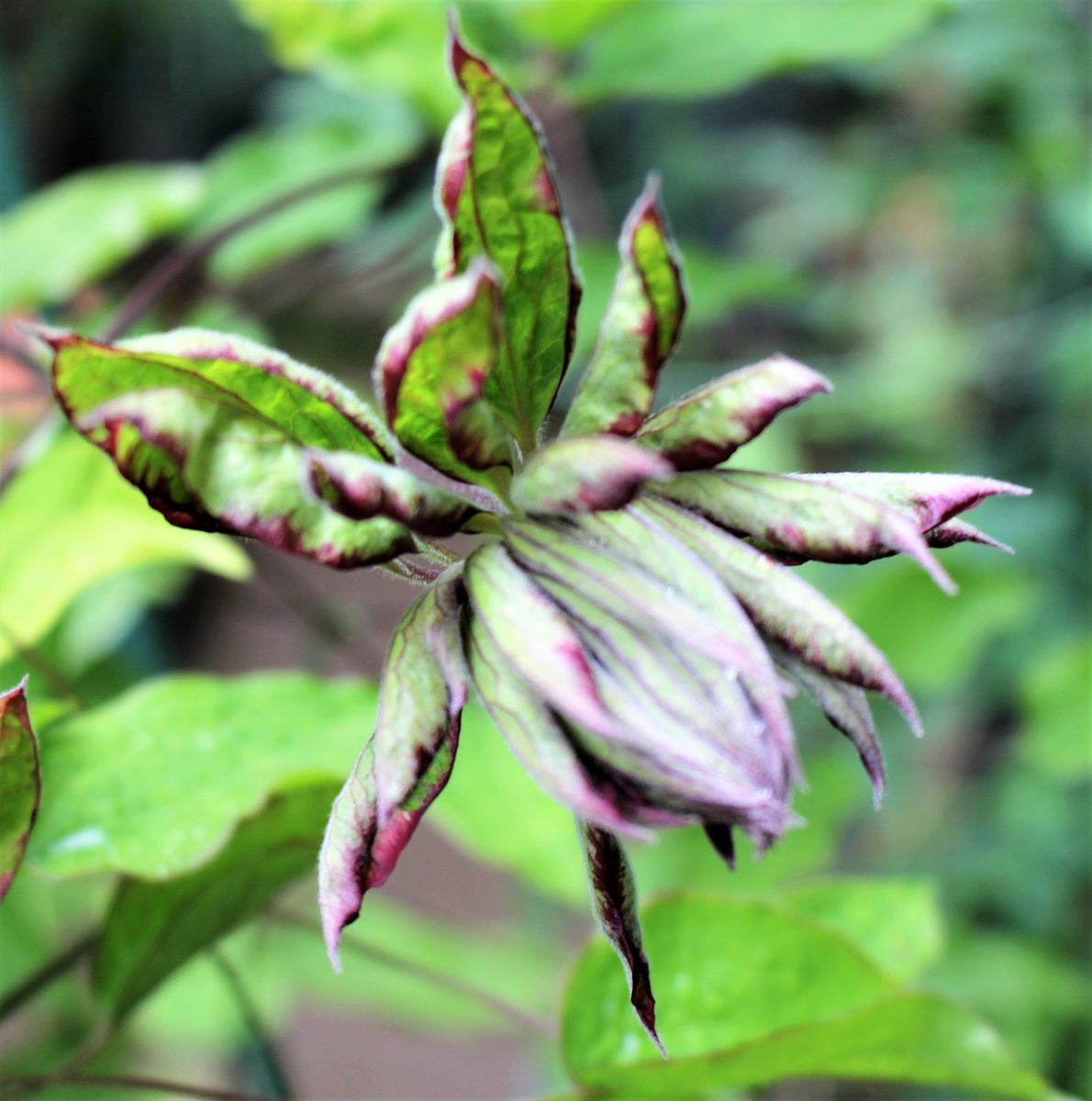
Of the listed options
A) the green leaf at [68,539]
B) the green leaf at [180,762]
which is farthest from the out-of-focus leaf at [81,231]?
the green leaf at [180,762]

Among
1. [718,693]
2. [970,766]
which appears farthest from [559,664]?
[970,766]

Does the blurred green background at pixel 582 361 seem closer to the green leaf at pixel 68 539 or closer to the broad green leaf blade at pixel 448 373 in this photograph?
the green leaf at pixel 68 539

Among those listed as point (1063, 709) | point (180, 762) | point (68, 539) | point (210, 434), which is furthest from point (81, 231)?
point (1063, 709)

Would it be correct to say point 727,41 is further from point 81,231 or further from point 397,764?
point 397,764

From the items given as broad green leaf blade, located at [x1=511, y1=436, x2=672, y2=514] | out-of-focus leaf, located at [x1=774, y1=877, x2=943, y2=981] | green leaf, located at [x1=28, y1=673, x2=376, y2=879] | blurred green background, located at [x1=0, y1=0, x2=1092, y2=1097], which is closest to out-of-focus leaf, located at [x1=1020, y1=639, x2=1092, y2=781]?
blurred green background, located at [x1=0, y1=0, x2=1092, y2=1097]

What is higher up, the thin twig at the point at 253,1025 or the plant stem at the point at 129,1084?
the plant stem at the point at 129,1084

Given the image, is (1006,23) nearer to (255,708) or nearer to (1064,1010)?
(1064,1010)
